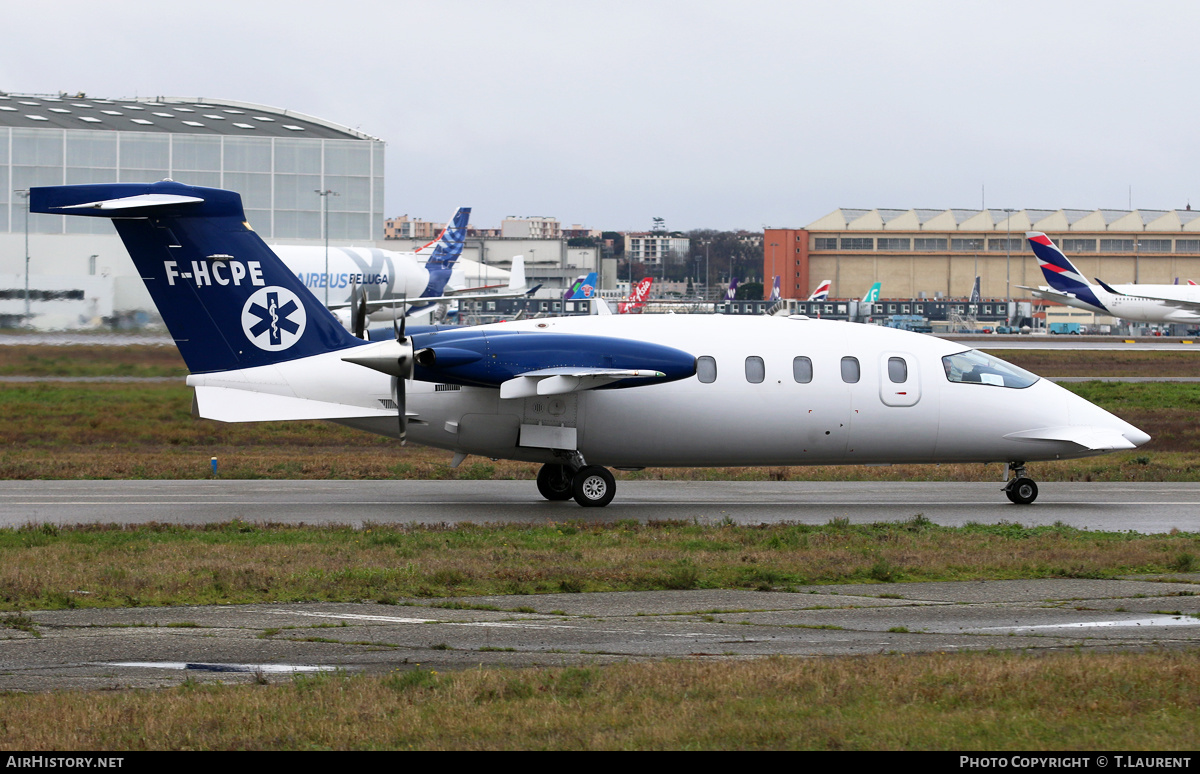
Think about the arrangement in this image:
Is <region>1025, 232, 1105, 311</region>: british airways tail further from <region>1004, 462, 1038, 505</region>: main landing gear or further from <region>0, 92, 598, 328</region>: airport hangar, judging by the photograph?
<region>1004, 462, 1038, 505</region>: main landing gear

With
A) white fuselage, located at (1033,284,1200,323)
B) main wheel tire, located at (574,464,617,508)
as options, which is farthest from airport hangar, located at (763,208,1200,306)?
main wheel tire, located at (574,464,617,508)

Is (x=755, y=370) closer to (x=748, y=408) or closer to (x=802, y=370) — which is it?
(x=748, y=408)

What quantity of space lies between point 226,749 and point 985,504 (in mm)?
17562

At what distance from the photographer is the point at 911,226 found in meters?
154

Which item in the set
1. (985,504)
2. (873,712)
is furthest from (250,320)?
(873,712)

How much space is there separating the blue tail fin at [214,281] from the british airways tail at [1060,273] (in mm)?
74725

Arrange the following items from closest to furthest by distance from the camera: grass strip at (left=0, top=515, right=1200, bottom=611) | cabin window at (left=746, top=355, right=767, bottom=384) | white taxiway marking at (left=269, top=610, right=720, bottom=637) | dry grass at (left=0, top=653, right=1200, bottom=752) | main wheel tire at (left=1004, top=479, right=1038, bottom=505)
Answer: dry grass at (left=0, top=653, right=1200, bottom=752)
white taxiway marking at (left=269, top=610, right=720, bottom=637)
grass strip at (left=0, top=515, right=1200, bottom=611)
cabin window at (left=746, top=355, right=767, bottom=384)
main wheel tire at (left=1004, top=479, right=1038, bottom=505)

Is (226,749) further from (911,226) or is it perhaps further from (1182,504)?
(911,226)

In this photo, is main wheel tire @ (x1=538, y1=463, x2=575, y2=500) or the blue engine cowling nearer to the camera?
the blue engine cowling

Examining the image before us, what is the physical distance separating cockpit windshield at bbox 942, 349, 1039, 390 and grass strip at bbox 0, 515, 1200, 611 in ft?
16.7

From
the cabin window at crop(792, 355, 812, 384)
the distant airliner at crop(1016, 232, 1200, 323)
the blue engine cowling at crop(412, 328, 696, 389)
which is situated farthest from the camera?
the distant airliner at crop(1016, 232, 1200, 323)

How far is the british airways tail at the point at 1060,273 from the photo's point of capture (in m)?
86.4

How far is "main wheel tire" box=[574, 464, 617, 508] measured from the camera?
2124cm

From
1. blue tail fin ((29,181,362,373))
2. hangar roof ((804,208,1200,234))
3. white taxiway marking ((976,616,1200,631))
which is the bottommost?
white taxiway marking ((976,616,1200,631))
